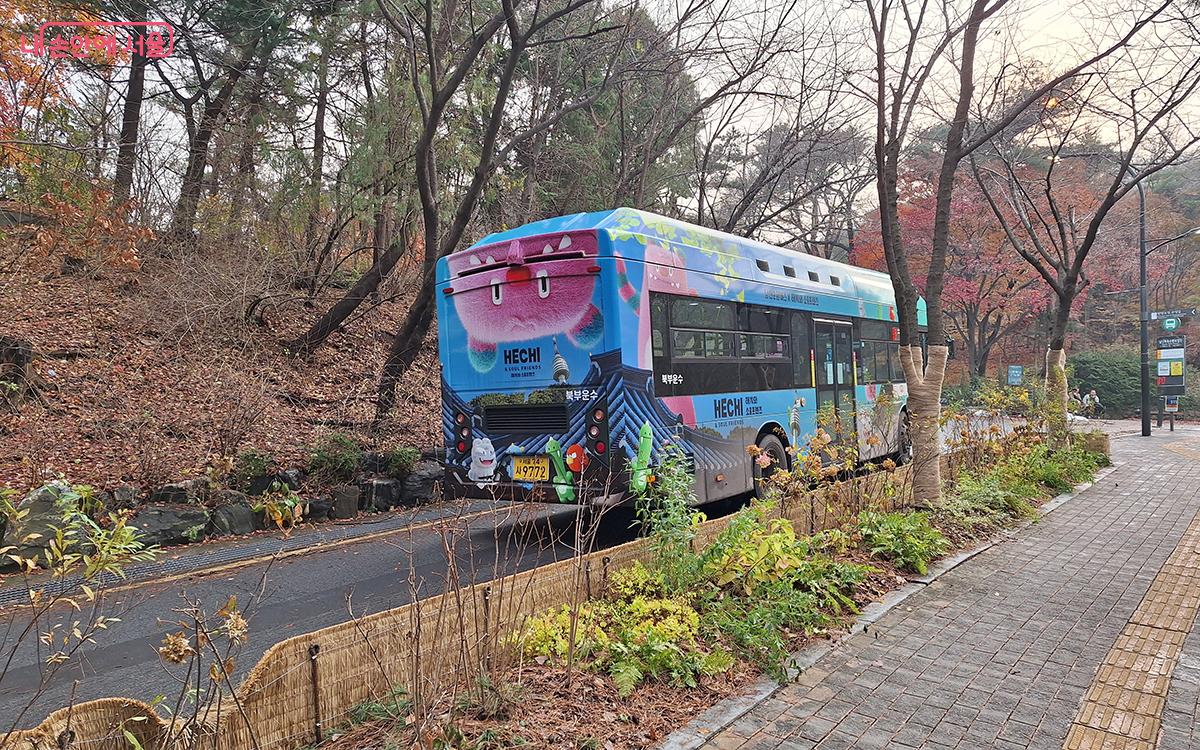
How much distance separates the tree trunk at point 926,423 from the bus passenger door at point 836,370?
1322mm

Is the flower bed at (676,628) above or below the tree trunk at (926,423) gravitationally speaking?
below

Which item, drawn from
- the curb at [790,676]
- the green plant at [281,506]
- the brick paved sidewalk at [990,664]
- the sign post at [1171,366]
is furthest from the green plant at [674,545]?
the sign post at [1171,366]

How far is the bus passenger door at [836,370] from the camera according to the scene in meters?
Answer: 9.88

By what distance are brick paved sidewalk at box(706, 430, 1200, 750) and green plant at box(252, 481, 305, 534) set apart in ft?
21.5

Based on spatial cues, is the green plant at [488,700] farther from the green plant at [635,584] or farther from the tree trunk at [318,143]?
the tree trunk at [318,143]

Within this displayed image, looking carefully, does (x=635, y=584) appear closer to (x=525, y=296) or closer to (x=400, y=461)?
(x=525, y=296)

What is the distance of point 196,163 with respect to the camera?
14.9m

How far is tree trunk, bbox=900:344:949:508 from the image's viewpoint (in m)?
7.87

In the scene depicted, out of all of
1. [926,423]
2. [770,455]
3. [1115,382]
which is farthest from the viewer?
[1115,382]

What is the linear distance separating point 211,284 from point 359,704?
1200 cm

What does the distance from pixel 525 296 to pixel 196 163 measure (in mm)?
11302

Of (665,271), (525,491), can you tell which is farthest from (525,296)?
(525,491)

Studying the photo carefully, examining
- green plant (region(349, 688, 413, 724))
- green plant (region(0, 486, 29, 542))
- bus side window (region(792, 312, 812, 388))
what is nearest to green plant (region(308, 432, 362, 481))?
green plant (region(0, 486, 29, 542))

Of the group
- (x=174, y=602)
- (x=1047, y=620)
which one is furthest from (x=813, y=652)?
(x=174, y=602)
